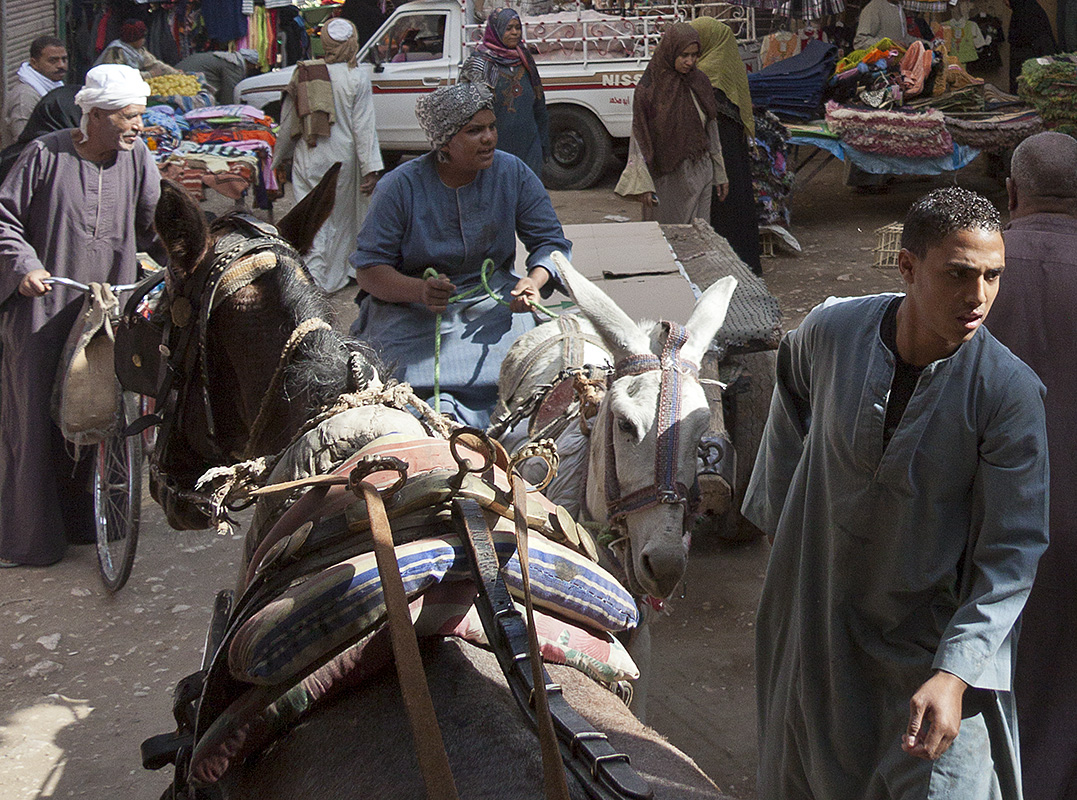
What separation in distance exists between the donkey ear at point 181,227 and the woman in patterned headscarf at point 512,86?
228 inches

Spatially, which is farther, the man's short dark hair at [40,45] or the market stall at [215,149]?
the man's short dark hair at [40,45]

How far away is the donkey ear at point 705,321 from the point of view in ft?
9.34

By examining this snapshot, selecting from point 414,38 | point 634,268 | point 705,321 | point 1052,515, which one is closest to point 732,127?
point 634,268

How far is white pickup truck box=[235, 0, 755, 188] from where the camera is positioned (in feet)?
38.8

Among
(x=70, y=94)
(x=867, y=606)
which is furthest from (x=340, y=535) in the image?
(x=70, y=94)

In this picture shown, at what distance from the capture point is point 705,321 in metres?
2.95

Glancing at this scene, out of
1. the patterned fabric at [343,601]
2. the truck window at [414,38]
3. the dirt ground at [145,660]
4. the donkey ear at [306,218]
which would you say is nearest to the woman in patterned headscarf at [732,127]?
the dirt ground at [145,660]

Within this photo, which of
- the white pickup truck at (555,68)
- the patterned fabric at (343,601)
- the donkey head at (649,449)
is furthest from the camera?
the white pickup truck at (555,68)

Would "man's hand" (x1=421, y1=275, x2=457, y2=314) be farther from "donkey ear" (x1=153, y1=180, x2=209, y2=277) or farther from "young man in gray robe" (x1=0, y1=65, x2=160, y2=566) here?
"young man in gray robe" (x1=0, y1=65, x2=160, y2=566)

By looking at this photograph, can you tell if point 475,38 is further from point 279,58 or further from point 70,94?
point 70,94

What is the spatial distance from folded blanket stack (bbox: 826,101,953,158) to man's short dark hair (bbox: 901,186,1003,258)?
28.0 ft

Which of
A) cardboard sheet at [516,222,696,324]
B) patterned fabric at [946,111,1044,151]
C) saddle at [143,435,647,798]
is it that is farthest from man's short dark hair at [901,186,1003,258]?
patterned fabric at [946,111,1044,151]

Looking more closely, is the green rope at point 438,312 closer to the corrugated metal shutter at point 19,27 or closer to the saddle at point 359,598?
the saddle at point 359,598

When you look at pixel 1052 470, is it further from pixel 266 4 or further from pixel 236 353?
pixel 266 4
